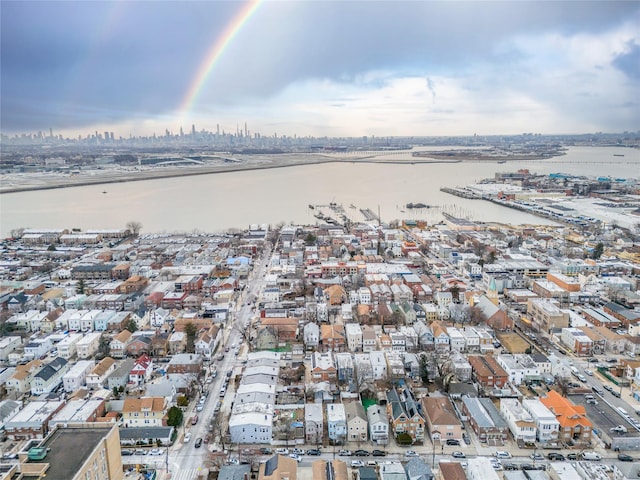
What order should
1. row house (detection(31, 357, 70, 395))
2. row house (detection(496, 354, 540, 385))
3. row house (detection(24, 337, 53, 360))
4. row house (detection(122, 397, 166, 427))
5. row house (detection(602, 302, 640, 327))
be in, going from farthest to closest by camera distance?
row house (detection(602, 302, 640, 327))
row house (detection(24, 337, 53, 360))
row house (detection(496, 354, 540, 385))
row house (detection(31, 357, 70, 395))
row house (detection(122, 397, 166, 427))

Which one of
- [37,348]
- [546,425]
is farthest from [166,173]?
[546,425]

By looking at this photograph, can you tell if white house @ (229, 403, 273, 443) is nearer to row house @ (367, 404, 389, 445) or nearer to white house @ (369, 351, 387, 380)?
row house @ (367, 404, 389, 445)

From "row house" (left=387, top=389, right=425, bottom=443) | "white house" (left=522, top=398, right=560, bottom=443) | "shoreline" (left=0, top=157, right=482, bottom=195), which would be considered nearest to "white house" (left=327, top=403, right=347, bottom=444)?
"row house" (left=387, top=389, right=425, bottom=443)

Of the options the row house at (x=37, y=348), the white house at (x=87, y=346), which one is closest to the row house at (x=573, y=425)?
the white house at (x=87, y=346)

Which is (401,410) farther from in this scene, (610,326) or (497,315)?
(610,326)

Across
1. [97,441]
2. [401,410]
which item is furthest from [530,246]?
[97,441]

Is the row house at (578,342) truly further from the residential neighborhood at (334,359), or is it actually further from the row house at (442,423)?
the row house at (442,423)
